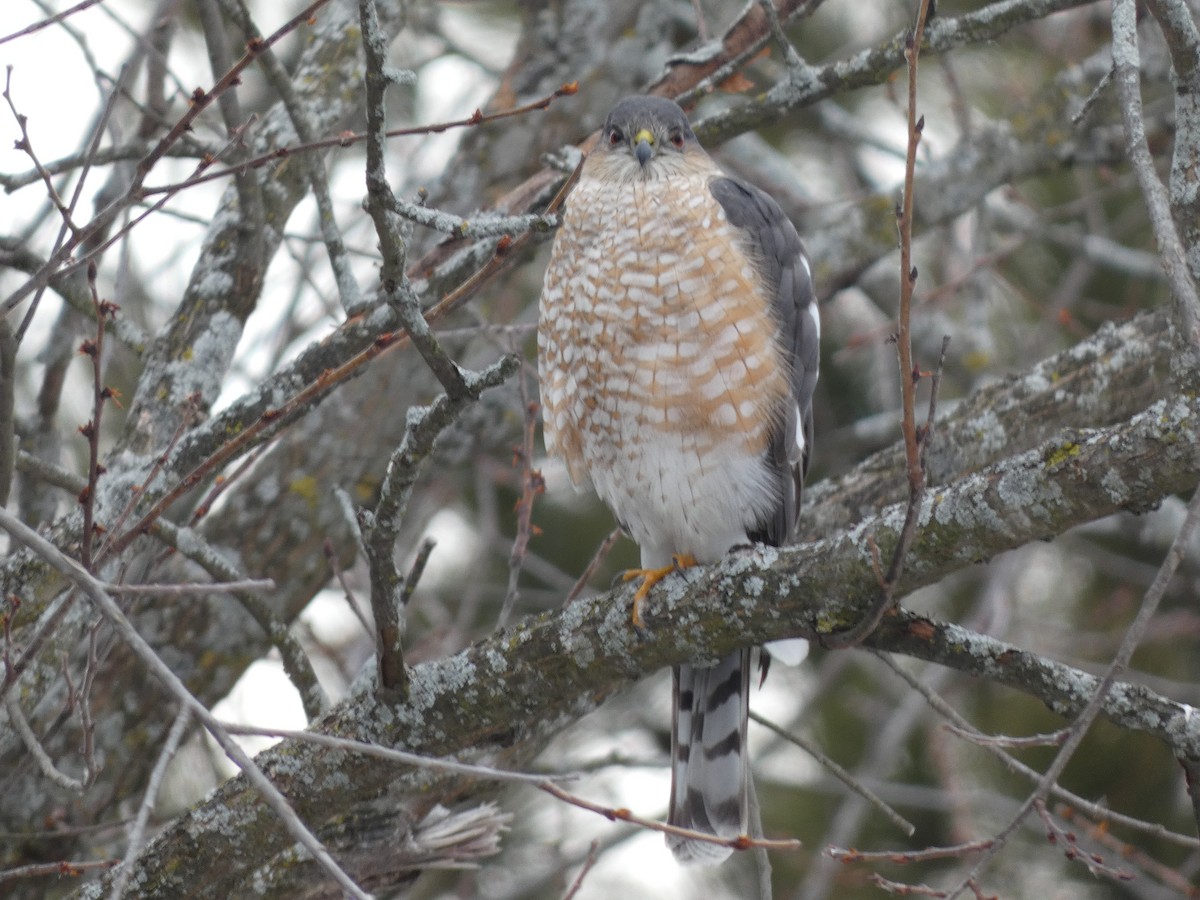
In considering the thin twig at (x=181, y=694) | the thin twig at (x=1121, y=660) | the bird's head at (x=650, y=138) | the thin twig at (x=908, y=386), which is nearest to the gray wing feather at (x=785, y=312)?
the bird's head at (x=650, y=138)

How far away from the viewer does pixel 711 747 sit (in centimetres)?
391

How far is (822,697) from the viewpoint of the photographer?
22.2 ft

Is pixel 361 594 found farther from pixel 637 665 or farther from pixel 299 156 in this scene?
pixel 637 665

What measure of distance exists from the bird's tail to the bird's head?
1523mm

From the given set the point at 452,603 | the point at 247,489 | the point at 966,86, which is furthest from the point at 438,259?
the point at 966,86

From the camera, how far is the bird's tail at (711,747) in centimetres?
385

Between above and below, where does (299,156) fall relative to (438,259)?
above

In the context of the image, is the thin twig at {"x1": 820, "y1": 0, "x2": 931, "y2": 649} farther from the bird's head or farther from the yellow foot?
the bird's head

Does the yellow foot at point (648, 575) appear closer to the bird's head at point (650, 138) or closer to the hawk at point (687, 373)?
the hawk at point (687, 373)

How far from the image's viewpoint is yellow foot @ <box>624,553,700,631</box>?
2.99m

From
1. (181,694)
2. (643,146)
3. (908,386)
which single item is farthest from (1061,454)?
(643,146)

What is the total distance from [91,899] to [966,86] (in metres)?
6.23

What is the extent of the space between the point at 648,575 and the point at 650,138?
1431 mm

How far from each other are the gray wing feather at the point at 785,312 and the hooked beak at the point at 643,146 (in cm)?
21
